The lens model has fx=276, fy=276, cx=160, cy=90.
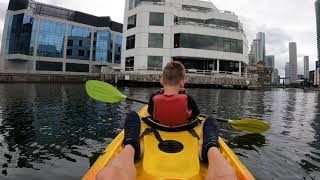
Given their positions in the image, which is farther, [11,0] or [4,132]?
[11,0]

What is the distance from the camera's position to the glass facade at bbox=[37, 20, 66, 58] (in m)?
64.9

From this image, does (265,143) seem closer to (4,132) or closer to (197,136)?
(197,136)

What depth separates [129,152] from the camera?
10.9 feet

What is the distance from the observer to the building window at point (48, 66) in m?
64.2

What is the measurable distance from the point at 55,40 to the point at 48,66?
22.3ft

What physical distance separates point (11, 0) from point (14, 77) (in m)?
32.4

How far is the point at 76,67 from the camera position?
69688 mm

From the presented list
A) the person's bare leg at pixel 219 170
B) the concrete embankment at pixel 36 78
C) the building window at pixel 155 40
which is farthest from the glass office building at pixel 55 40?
the person's bare leg at pixel 219 170

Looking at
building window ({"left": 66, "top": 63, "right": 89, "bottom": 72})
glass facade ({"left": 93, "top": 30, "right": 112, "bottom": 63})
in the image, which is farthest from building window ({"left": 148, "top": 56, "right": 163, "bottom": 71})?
building window ({"left": 66, "top": 63, "right": 89, "bottom": 72})

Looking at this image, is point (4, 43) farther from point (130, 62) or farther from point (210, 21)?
point (210, 21)

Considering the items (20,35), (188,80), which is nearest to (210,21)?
(188,80)

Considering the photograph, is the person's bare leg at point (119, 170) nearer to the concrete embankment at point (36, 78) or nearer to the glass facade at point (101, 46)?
the concrete embankment at point (36, 78)

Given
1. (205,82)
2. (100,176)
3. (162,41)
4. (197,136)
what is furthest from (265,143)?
(162,41)

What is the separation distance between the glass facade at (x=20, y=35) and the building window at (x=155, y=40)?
121 ft
